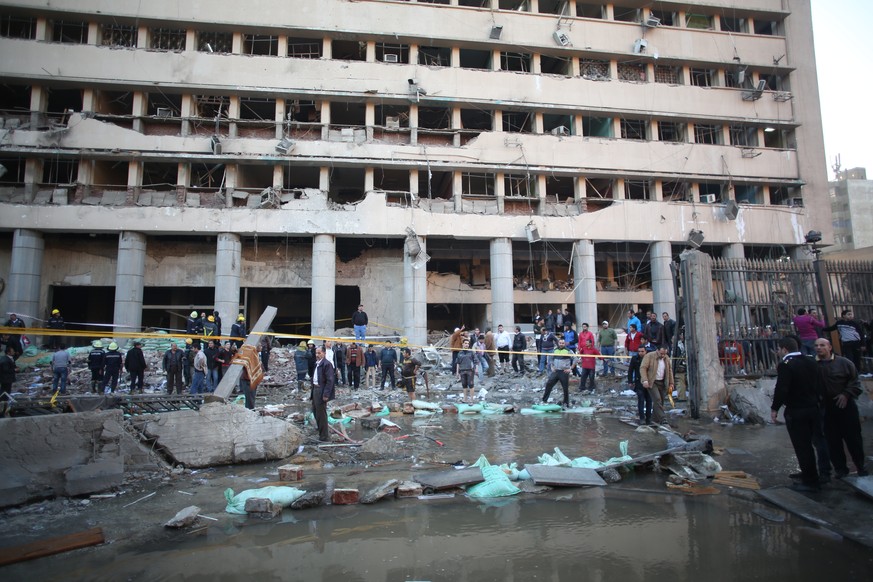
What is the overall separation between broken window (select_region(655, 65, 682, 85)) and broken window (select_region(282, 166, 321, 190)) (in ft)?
60.7

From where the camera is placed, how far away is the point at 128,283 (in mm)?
19359

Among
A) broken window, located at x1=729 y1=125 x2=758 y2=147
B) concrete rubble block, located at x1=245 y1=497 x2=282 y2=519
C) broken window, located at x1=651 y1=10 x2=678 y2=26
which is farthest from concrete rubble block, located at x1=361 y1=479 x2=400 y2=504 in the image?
broken window, located at x1=651 y1=10 x2=678 y2=26

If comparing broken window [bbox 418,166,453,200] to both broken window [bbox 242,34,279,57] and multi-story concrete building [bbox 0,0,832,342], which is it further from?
broken window [bbox 242,34,279,57]

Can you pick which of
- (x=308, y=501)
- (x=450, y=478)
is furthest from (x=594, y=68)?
(x=308, y=501)

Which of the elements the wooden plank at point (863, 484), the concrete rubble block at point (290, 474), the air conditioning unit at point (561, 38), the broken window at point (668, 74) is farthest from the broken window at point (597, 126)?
the concrete rubble block at point (290, 474)

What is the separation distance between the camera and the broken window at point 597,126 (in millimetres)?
24000

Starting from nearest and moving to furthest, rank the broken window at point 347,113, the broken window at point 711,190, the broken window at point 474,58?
the broken window at point 347,113 → the broken window at point 474,58 → the broken window at point 711,190

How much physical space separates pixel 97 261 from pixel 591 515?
23.2 m

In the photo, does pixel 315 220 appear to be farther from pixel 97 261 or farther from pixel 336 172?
pixel 97 261

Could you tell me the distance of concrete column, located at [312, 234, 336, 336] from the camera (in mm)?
20219

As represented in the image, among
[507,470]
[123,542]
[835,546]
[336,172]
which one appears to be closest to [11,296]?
[336,172]

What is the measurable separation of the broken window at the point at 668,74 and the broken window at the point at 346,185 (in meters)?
16.5

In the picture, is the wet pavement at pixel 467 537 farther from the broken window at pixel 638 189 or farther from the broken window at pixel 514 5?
the broken window at pixel 514 5

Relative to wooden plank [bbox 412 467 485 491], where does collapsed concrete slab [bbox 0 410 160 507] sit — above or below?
above
